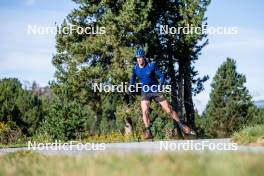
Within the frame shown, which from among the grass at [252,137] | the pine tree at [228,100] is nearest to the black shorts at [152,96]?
the grass at [252,137]

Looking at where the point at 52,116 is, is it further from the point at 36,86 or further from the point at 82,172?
the point at 36,86

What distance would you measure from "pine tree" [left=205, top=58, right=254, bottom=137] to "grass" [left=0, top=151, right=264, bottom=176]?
45.6 m

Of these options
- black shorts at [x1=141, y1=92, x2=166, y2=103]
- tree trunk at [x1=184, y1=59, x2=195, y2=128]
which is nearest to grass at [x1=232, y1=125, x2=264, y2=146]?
black shorts at [x1=141, y1=92, x2=166, y2=103]

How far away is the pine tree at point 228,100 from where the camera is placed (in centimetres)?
5169

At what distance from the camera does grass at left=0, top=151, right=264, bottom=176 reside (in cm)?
500

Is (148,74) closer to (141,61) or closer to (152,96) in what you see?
(141,61)

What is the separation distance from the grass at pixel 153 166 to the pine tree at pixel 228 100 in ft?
150

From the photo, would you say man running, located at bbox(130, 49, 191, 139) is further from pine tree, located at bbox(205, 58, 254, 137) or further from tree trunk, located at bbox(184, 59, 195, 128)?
pine tree, located at bbox(205, 58, 254, 137)

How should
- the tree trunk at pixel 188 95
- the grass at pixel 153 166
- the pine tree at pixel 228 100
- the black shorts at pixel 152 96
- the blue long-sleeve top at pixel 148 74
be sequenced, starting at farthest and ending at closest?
1. the pine tree at pixel 228 100
2. the tree trunk at pixel 188 95
3. the black shorts at pixel 152 96
4. the blue long-sleeve top at pixel 148 74
5. the grass at pixel 153 166

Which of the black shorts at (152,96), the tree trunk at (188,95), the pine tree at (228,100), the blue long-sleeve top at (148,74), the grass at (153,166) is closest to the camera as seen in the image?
the grass at (153,166)

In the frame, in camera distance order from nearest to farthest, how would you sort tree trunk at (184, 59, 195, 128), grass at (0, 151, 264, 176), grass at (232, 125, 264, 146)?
grass at (0, 151, 264, 176), grass at (232, 125, 264, 146), tree trunk at (184, 59, 195, 128)

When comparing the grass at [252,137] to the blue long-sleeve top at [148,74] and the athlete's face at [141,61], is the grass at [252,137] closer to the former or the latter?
the blue long-sleeve top at [148,74]

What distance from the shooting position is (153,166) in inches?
215

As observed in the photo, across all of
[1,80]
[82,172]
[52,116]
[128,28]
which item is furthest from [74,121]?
[1,80]
